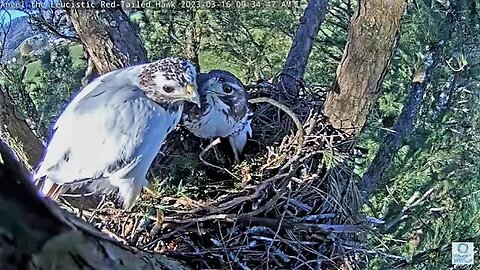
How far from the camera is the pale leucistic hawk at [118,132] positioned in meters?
1.17

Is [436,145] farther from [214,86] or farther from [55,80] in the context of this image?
[214,86]

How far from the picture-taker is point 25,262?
1.10 feet

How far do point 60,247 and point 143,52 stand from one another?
127 centimetres

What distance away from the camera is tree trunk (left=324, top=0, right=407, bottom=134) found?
130 cm

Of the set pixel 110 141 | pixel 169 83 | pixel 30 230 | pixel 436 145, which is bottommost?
pixel 436 145

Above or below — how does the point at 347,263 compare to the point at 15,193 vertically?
below

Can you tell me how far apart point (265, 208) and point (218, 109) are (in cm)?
26

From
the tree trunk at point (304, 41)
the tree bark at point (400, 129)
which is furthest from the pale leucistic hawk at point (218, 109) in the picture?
the tree bark at point (400, 129)

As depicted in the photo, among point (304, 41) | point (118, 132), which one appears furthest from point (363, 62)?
point (304, 41)

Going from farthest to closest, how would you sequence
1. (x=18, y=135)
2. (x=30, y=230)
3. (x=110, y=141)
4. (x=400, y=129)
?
(x=400, y=129)
(x=18, y=135)
(x=110, y=141)
(x=30, y=230)

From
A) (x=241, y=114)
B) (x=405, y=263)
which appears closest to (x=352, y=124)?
(x=241, y=114)

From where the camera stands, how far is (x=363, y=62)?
1.35 m

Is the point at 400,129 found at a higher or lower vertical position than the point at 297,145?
lower

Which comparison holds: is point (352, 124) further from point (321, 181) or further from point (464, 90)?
point (464, 90)
